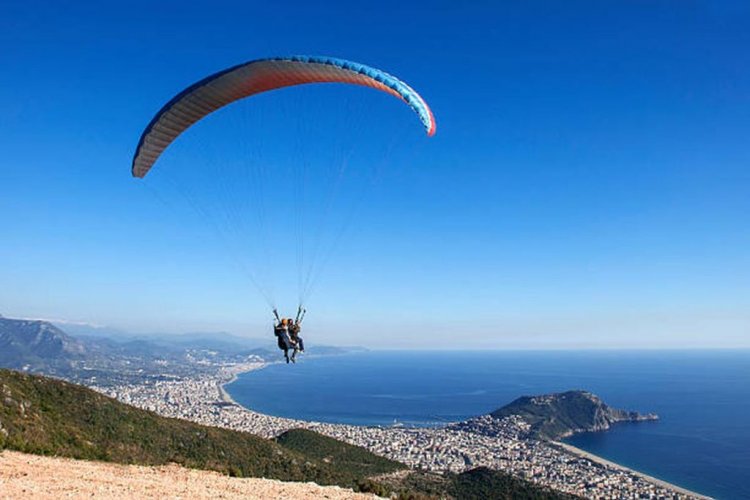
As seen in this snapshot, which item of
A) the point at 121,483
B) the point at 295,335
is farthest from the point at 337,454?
the point at 121,483

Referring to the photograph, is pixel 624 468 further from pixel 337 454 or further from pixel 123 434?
pixel 123 434

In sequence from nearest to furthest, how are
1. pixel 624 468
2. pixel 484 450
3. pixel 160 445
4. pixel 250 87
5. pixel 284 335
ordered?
pixel 250 87 < pixel 284 335 < pixel 160 445 < pixel 624 468 < pixel 484 450

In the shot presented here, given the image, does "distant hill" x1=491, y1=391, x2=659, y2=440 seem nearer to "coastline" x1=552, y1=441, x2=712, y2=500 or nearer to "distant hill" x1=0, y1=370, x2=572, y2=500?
"coastline" x1=552, y1=441, x2=712, y2=500

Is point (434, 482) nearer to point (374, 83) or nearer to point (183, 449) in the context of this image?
point (183, 449)

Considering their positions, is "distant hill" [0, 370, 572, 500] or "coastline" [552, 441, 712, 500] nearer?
"distant hill" [0, 370, 572, 500]

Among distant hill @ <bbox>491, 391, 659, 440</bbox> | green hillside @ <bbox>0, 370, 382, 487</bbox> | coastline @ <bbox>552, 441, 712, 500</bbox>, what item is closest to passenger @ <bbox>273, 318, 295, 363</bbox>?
green hillside @ <bbox>0, 370, 382, 487</bbox>

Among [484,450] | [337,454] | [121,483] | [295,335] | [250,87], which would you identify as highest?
[250,87]
